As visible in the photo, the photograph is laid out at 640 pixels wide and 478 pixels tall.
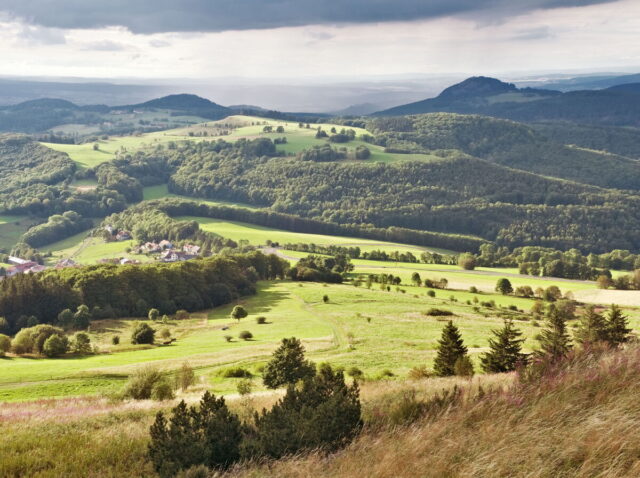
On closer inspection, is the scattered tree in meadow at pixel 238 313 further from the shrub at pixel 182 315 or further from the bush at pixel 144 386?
the bush at pixel 144 386

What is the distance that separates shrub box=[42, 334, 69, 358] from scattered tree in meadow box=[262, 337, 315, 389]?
30.8 meters

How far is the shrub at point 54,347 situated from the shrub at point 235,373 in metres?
23.7

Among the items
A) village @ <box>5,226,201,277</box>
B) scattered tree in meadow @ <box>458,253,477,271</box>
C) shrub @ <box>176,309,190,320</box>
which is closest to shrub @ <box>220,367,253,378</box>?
shrub @ <box>176,309,190,320</box>

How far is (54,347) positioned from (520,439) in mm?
55847

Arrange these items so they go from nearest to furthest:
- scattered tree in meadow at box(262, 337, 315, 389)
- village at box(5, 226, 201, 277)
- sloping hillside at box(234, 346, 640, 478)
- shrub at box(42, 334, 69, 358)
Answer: sloping hillside at box(234, 346, 640, 478) → scattered tree in meadow at box(262, 337, 315, 389) → shrub at box(42, 334, 69, 358) → village at box(5, 226, 201, 277)

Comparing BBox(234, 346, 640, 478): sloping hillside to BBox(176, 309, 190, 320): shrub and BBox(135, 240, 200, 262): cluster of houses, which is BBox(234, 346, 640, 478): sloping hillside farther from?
BBox(135, 240, 200, 262): cluster of houses

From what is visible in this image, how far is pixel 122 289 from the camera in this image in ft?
295

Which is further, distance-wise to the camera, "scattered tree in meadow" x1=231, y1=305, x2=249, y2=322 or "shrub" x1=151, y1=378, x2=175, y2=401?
"scattered tree in meadow" x1=231, y1=305, x2=249, y2=322

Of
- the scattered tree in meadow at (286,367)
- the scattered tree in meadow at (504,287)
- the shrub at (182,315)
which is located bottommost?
the scattered tree in meadow at (504,287)

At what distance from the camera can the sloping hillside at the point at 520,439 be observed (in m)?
9.03

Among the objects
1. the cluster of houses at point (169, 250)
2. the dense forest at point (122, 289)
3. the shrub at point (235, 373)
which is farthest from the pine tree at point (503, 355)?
the cluster of houses at point (169, 250)

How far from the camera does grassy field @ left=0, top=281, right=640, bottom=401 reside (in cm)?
4025

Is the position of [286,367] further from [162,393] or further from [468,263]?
[468,263]

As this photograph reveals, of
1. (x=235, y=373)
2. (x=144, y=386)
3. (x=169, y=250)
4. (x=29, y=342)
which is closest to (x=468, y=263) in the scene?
(x=169, y=250)
